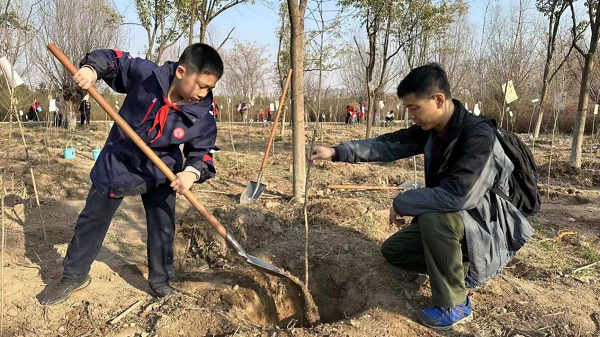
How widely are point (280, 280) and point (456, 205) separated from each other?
4.38 ft

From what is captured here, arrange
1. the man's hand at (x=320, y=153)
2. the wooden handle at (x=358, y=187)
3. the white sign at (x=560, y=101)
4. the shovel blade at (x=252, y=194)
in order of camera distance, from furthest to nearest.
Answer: the white sign at (x=560, y=101), the wooden handle at (x=358, y=187), the shovel blade at (x=252, y=194), the man's hand at (x=320, y=153)

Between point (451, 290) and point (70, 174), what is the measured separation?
5619 mm

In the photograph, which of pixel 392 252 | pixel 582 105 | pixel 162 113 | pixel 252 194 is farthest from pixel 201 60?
pixel 582 105

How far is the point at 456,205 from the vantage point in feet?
6.70

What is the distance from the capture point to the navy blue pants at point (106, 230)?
2352mm

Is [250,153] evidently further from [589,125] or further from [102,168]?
[589,125]

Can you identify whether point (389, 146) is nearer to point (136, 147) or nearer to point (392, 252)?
point (392, 252)

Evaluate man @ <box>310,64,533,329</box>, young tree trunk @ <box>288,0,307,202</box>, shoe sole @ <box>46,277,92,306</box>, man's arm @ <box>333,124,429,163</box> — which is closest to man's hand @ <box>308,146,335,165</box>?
man's arm @ <box>333,124,429,163</box>

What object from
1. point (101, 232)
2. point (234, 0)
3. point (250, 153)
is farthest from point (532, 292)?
point (234, 0)

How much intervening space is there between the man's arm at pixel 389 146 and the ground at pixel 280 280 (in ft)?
2.68

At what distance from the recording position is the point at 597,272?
9.45 feet

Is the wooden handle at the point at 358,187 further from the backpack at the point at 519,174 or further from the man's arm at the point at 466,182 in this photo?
the man's arm at the point at 466,182

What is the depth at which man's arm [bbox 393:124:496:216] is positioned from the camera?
2.00 m

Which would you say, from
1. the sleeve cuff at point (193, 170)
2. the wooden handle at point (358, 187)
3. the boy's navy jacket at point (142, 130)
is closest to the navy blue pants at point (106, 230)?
the boy's navy jacket at point (142, 130)
